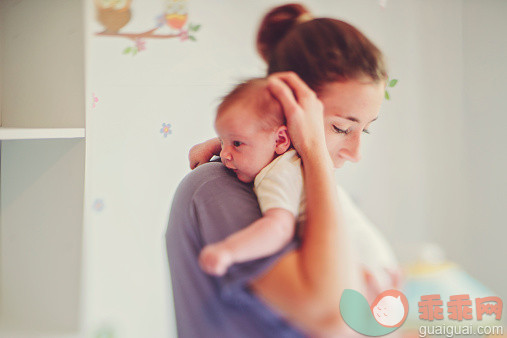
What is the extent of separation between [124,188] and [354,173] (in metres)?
0.41

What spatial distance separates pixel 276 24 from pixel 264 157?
0.82 feet

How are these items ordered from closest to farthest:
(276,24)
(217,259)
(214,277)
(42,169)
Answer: (217,259), (214,277), (276,24), (42,169)

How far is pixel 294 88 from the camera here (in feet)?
2.39

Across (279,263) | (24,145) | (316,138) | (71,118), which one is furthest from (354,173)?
(24,145)

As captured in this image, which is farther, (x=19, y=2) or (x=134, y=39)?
(x=19, y=2)

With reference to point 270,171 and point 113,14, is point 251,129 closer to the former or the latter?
point 270,171

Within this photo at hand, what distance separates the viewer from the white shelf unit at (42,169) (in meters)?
0.96

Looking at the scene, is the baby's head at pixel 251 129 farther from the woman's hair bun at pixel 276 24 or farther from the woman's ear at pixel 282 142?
the woman's hair bun at pixel 276 24

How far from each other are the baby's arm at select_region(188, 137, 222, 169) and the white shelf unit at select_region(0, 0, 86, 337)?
0.23 m

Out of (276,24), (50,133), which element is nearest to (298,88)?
(276,24)

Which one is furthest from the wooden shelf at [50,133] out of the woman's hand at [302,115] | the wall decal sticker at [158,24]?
the woman's hand at [302,115]

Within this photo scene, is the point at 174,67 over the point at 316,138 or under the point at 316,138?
over

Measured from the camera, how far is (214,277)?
68 centimetres

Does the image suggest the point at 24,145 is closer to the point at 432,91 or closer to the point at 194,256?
the point at 194,256
